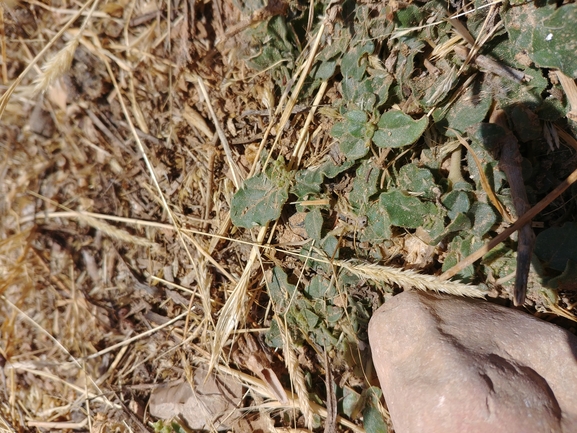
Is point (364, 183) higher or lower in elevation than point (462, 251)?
higher

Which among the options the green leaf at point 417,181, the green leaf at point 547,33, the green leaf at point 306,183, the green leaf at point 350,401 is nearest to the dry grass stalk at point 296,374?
the green leaf at point 350,401

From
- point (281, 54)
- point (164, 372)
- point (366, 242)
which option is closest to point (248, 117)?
point (281, 54)

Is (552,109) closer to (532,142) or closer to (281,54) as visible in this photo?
(532,142)

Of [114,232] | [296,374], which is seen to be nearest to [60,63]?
[114,232]

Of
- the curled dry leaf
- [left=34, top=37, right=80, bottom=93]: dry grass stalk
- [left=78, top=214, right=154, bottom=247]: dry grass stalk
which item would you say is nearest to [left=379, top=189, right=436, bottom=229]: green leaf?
the curled dry leaf

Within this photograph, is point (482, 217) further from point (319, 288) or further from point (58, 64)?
point (58, 64)

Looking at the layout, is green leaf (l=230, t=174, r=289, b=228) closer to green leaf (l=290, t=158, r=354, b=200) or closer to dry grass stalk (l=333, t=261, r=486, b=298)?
green leaf (l=290, t=158, r=354, b=200)
